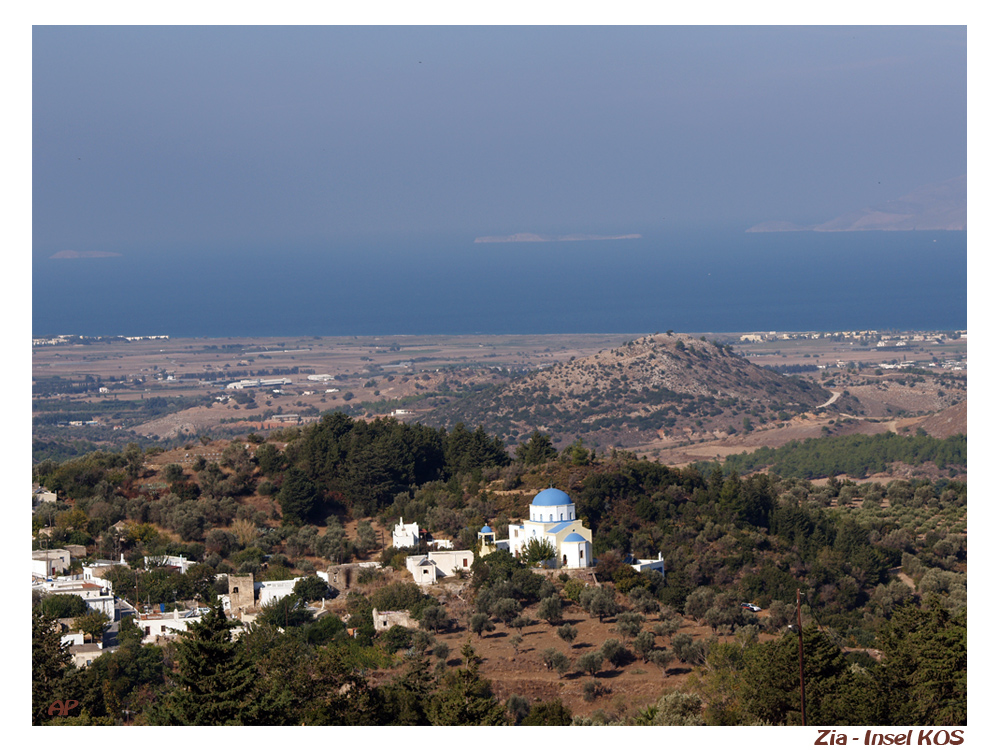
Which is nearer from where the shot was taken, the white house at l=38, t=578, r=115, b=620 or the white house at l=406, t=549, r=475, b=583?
the white house at l=38, t=578, r=115, b=620

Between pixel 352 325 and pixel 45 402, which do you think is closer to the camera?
pixel 45 402

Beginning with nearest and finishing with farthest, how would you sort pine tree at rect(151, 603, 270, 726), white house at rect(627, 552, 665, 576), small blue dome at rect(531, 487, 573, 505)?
1. pine tree at rect(151, 603, 270, 726)
2. white house at rect(627, 552, 665, 576)
3. small blue dome at rect(531, 487, 573, 505)

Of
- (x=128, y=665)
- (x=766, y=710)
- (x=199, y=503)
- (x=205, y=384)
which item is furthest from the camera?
(x=205, y=384)

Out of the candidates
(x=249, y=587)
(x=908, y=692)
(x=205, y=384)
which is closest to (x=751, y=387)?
(x=205, y=384)

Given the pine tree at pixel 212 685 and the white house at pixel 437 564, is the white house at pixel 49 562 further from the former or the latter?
the pine tree at pixel 212 685

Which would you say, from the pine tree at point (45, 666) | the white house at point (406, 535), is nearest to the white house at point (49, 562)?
the white house at point (406, 535)

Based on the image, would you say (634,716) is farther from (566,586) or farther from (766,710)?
(566,586)

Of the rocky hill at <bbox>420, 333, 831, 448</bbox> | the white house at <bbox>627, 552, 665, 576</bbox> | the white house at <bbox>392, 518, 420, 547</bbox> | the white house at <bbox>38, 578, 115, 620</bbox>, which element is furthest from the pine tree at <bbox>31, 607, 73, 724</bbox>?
the rocky hill at <bbox>420, 333, 831, 448</bbox>

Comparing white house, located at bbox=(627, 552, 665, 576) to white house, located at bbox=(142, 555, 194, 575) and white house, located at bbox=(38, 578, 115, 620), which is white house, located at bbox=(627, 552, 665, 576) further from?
white house, located at bbox=(38, 578, 115, 620)
